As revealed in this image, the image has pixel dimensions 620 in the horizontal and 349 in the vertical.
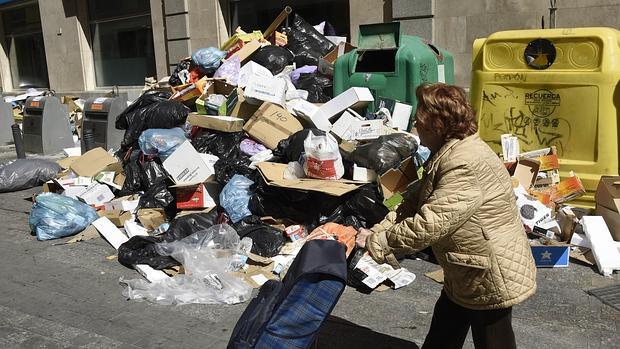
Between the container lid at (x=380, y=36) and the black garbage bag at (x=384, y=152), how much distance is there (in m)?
1.62

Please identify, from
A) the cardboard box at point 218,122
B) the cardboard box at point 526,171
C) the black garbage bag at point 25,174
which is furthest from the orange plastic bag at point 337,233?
the black garbage bag at point 25,174

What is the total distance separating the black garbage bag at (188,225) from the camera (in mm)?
4785

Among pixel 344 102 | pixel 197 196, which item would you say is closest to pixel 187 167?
pixel 197 196

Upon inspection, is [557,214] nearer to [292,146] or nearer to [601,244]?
[601,244]

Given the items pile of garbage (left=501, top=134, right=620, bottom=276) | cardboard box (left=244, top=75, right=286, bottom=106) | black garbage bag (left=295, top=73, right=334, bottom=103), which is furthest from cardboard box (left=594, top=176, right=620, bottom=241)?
black garbage bag (left=295, top=73, right=334, bottom=103)

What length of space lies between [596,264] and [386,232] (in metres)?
2.64

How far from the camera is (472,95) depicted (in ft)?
18.1

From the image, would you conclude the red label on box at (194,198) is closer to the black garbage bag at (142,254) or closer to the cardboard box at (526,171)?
the black garbage bag at (142,254)

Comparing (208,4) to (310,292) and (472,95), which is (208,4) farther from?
(310,292)

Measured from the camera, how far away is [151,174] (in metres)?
6.03

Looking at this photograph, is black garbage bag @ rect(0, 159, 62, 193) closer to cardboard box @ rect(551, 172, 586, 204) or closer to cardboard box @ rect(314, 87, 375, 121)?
cardboard box @ rect(314, 87, 375, 121)

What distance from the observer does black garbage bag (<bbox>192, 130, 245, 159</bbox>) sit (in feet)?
19.2

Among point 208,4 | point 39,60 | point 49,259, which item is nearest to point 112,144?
point 49,259

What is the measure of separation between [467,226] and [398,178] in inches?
101
